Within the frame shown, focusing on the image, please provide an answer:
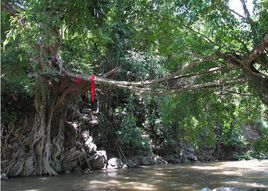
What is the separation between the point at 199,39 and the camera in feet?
23.0

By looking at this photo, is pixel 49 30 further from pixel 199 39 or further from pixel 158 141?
pixel 158 141

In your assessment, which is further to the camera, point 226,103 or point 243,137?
point 243,137

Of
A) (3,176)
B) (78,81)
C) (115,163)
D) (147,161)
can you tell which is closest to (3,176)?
(3,176)

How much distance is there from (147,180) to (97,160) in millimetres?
2852

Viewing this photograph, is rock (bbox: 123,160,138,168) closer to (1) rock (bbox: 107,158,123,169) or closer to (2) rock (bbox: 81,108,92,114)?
(1) rock (bbox: 107,158,123,169)

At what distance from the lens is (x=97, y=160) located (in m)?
13.1

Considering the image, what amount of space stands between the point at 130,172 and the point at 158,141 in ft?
14.4

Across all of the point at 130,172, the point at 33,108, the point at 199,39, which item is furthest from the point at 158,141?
the point at 199,39

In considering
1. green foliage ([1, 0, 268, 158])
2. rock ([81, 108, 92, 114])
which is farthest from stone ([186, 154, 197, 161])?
rock ([81, 108, 92, 114])

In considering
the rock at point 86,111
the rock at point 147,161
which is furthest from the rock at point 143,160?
the rock at point 86,111

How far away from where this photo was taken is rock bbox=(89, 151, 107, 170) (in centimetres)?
1306

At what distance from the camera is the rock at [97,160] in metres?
13.1

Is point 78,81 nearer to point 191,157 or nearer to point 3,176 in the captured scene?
point 3,176

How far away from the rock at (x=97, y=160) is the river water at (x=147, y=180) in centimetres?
45
